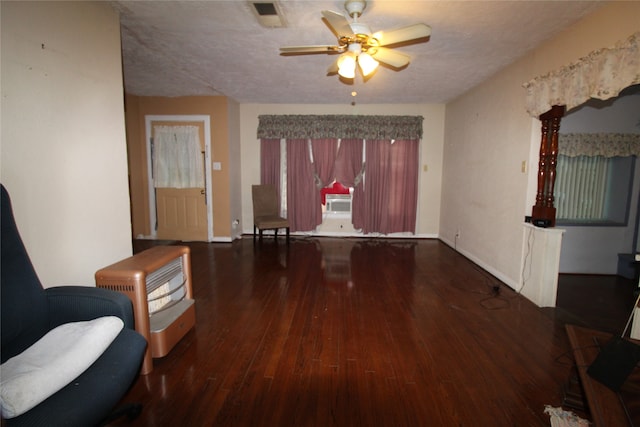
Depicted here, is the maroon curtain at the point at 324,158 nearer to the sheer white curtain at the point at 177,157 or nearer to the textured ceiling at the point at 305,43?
the textured ceiling at the point at 305,43

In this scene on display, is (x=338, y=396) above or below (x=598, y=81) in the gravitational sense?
below

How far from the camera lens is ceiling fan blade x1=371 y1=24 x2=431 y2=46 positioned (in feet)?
6.64

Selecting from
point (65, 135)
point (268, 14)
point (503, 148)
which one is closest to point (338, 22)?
point (268, 14)

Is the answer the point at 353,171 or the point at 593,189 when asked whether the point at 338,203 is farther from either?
the point at 593,189

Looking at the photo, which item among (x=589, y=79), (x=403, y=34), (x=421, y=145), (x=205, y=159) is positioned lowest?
(x=205, y=159)

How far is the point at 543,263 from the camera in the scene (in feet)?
9.24

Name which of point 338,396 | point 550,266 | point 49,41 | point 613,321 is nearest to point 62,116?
point 49,41

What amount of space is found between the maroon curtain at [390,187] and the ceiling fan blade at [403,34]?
3.31m

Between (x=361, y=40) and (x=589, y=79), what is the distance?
169cm

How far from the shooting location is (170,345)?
80.4 inches

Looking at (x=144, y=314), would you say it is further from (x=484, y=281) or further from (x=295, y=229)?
(x=295, y=229)

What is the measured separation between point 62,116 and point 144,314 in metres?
1.25

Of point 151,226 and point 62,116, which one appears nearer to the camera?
point 62,116

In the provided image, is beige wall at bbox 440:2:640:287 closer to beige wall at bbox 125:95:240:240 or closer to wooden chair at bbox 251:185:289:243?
wooden chair at bbox 251:185:289:243
